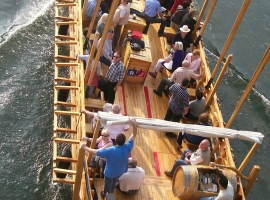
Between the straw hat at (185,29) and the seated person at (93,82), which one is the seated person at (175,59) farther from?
the seated person at (93,82)

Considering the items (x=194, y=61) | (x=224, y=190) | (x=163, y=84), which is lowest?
(x=163, y=84)

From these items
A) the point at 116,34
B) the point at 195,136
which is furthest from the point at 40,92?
the point at 195,136

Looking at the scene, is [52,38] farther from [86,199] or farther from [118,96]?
[86,199]

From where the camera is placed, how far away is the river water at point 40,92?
48.4 ft

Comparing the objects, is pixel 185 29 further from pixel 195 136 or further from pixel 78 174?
pixel 78 174

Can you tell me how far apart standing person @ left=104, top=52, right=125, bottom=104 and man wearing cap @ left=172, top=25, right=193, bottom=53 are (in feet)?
12.6

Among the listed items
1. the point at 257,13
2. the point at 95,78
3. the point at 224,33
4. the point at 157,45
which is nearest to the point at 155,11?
the point at 157,45

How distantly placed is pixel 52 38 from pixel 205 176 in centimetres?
1208

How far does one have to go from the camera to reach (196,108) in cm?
1395

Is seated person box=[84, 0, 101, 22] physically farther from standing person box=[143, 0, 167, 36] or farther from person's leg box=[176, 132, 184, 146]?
person's leg box=[176, 132, 184, 146]

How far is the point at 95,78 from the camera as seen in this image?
44.1 ft

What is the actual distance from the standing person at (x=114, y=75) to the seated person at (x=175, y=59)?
2.57m

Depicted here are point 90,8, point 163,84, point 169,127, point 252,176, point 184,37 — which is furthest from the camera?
point 184,37

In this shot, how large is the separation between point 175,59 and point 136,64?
1.32 meters
